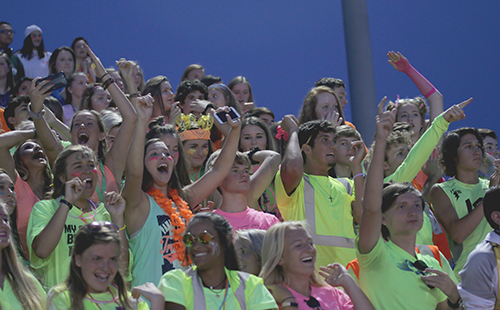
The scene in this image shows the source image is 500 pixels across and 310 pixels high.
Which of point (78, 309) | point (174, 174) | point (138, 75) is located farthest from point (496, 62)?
point (78, 309)

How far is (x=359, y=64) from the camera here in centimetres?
799

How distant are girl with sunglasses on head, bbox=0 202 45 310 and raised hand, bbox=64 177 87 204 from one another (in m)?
0.37

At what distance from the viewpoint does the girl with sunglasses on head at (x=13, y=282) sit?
2.76 meters

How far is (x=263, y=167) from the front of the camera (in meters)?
4.11

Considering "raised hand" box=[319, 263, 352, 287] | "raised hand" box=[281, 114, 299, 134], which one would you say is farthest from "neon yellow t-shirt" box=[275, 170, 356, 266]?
"raised hand" box=[319, 263, 352, 287]

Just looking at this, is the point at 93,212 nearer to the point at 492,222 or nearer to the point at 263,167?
the point at 263,167

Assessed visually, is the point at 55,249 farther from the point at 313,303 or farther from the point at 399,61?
the point at 399,61

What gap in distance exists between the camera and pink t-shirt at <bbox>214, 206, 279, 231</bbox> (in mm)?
3684

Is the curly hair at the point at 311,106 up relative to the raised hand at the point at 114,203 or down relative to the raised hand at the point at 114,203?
up

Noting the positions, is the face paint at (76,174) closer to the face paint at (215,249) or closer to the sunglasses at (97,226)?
the sunglasses at (97,226)

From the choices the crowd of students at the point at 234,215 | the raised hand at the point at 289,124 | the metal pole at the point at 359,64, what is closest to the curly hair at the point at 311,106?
the crowd of students at the point at 234,215

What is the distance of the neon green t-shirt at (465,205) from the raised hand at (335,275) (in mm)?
1375

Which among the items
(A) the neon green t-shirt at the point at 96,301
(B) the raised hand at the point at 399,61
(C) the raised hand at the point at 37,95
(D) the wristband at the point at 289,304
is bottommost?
(D) the wristband at the point at 289,304

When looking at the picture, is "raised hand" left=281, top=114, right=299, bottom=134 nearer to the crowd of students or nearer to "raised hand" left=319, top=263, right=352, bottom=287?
the crowd of students
